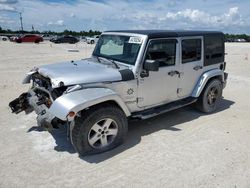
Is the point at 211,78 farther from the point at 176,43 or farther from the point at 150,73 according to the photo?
the point at 150,73

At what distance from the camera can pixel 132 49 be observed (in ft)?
15.1

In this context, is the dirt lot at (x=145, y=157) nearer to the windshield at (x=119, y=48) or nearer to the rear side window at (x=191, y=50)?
the rear side window at (x=191, y=50)

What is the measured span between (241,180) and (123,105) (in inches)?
81.5

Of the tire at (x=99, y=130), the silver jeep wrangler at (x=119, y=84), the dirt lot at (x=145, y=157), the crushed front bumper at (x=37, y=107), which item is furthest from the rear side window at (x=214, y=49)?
the crushed front bumper at (x=37, y=107)

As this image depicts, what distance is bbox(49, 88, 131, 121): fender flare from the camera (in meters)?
3.47

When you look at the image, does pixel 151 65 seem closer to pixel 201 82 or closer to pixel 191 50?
pixel 191 50

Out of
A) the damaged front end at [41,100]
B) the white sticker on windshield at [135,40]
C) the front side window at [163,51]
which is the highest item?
the white sticker on windshield at [135,40]

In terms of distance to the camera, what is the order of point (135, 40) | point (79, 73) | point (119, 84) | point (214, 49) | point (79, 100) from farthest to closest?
1. point (214, 49)
2. point (135, 40)
3. point (119, 84)
4. point (79, 73)
5. point (79, 100)

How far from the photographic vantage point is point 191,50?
5.40m

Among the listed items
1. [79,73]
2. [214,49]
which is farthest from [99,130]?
[214,49]

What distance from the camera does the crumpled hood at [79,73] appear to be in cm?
388

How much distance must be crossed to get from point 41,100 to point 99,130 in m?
1.21

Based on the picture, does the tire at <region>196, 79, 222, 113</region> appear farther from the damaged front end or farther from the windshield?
the damaged front end

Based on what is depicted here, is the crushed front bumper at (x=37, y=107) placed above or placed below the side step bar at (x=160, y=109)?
above
